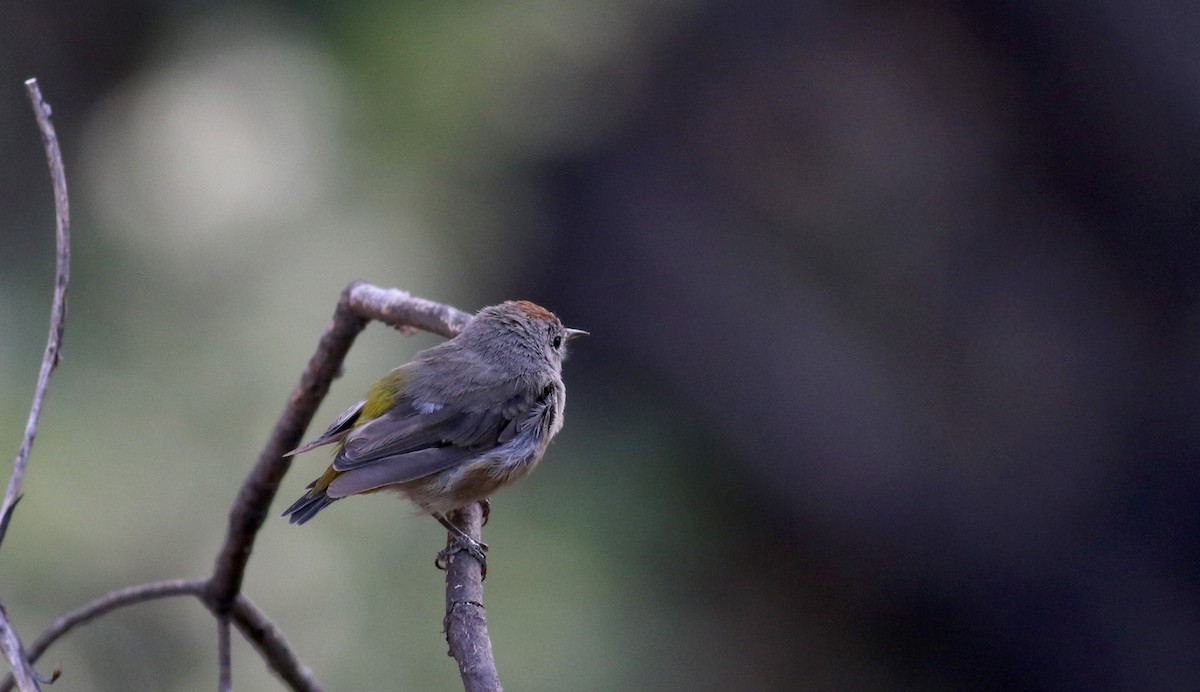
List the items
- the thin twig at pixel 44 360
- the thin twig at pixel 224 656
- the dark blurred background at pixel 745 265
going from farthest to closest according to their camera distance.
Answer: the dark blurred background at pixel 745 265 < the thin twig at pixel 224 656 < the thin twig at pixel 44 360

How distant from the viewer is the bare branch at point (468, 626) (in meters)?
2.02

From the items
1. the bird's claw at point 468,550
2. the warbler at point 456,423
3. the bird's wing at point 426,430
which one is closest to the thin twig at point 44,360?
the bird's claw at point 468,550

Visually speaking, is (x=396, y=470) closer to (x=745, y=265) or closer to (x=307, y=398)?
(x=307, y=398)

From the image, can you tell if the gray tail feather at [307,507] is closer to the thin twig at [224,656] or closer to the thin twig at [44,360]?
the thin twig at [224,656]

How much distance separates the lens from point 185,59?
682cm

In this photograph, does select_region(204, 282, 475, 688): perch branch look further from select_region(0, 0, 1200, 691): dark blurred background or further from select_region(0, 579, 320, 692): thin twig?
select_region(0, 0, 1200, 691): dark blurred background

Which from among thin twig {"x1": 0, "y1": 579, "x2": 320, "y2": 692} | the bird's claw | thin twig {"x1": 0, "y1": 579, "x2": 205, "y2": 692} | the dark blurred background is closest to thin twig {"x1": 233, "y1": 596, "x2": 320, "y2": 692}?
thin twig {"x1": 0, "y1": 579, "x2": 320, "y2": 692}

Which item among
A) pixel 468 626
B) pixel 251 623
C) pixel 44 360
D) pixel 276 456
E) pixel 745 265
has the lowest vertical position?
pixel 251 623

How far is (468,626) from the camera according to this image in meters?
2.21

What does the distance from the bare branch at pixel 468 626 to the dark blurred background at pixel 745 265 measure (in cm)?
351

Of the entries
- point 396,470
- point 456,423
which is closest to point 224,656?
point 396,470

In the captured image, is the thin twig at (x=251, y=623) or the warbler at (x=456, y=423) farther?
the thin twig at (x=251, y=623)

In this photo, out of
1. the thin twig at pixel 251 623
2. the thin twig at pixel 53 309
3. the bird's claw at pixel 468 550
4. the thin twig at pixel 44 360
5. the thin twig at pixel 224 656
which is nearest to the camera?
the thin twig at pixel 44 360

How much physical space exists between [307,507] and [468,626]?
97 cm
